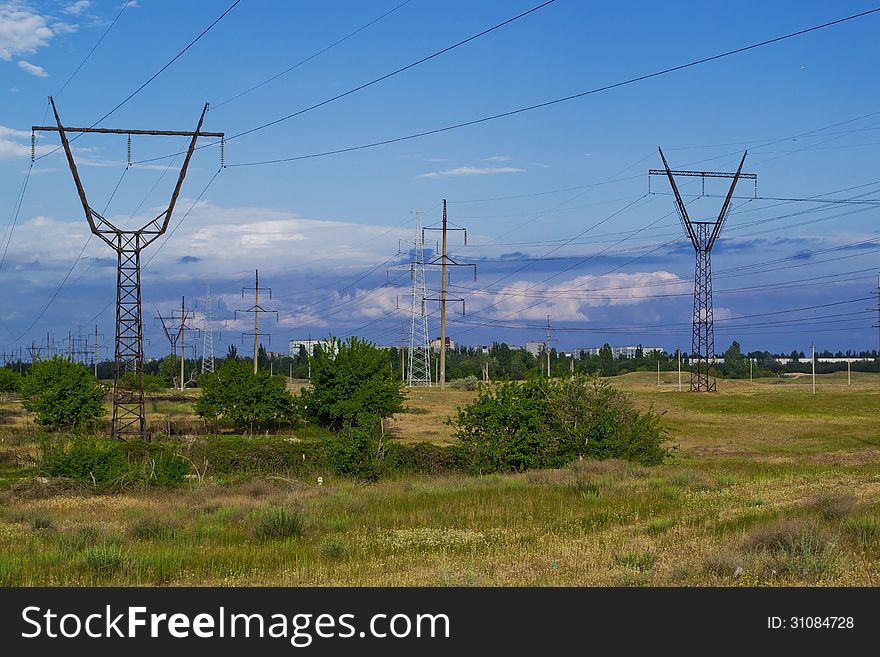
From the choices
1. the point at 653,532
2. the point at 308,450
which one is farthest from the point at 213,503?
the point at 308,450

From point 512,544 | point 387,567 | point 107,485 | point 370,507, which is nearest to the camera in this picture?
point 387,567

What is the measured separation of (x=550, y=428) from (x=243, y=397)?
119ft

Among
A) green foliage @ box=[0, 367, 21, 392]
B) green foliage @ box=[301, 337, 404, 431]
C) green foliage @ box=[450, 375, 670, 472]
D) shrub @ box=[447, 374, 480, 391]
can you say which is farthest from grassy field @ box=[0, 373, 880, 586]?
green foliage @ box=[0, 367, 21, 392]

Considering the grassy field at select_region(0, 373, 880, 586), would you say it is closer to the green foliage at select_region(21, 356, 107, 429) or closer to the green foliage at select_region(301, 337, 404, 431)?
the green foliage at select_region(301, 337, 404, 431)

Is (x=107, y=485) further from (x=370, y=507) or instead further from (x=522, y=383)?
(x=522, y=383)

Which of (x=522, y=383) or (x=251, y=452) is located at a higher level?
(x=522, y=383)

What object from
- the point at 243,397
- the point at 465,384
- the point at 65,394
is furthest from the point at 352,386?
the point at 465,384

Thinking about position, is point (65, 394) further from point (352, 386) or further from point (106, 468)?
point (106, 468)

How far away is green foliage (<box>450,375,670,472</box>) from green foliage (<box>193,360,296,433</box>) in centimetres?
3337

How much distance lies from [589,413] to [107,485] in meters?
18.0

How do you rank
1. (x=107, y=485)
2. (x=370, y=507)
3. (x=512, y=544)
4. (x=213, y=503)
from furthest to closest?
(x=107, y=485) < (x=213, y=503) < (x=370, y=507) < (x=512, y=544)

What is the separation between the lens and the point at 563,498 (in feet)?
76.1

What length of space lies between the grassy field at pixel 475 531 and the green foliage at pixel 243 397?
33.7 m

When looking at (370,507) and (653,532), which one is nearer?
(653,532)
